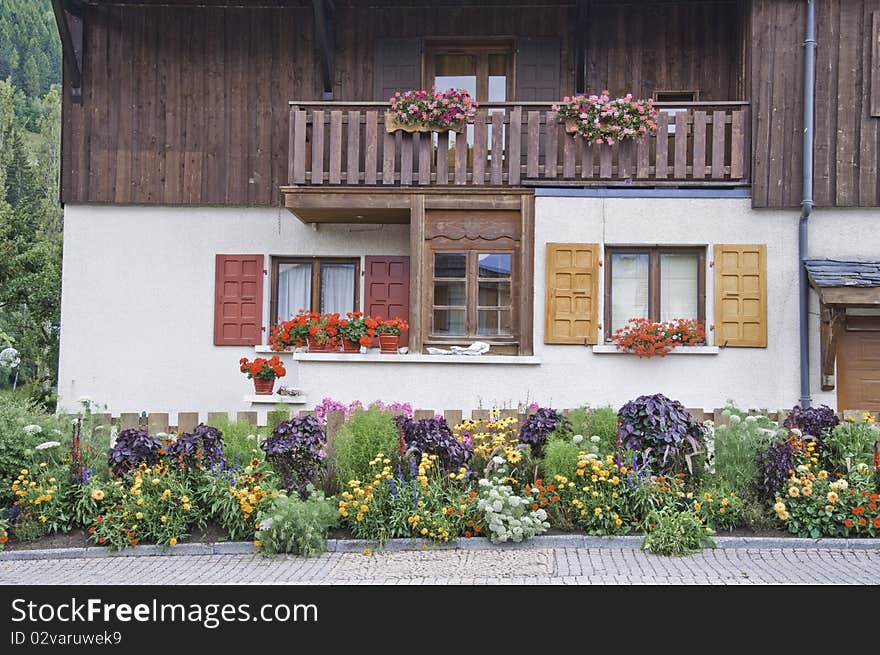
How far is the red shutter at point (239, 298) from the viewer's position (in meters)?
14.0

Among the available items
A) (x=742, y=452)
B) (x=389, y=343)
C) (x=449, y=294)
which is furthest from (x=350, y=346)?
(x=742, y=452)

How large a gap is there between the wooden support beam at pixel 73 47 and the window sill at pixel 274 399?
5.28m

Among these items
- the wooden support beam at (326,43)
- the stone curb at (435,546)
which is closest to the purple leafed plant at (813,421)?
the stone curb at (435,546)

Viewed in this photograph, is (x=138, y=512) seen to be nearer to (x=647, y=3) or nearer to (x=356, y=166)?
(x=356, y=166)

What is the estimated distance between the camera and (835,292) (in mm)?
11867

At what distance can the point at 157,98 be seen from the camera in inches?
556

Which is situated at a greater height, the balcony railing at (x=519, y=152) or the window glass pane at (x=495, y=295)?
the balcony railing at (x=519, y=152)

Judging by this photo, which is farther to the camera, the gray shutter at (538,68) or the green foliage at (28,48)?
the green foliage at (28,48)

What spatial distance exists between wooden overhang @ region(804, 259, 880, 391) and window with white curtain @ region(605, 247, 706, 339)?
1468 millimetres

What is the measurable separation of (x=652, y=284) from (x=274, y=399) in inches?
207

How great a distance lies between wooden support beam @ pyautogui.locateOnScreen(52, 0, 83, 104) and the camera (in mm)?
13734

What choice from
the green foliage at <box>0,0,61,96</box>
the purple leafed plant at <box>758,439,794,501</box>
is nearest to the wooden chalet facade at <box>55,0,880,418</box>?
the purple leafed plant at <box>758,439,794,501</box>

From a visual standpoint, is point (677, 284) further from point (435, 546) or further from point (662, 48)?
point (435, 546)

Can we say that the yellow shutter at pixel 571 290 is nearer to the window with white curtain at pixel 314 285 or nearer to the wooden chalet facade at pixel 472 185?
the wooden chalet facade at pixel 472 185
